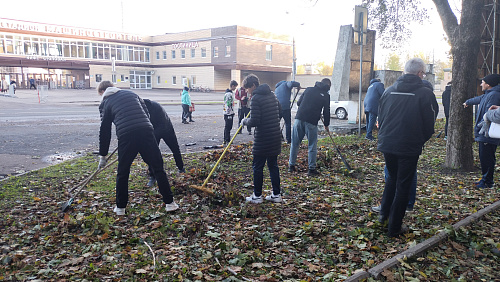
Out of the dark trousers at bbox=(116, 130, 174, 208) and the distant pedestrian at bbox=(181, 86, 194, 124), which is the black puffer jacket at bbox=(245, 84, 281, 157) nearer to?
the dark trousers at bbox=(116, 130, 174, 208)

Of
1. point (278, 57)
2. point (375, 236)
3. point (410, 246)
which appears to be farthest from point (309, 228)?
point (278, 57)

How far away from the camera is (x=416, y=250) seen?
13.5ft

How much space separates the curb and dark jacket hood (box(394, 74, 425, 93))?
5.66 ft

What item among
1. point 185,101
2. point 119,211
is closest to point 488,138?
point 119,211

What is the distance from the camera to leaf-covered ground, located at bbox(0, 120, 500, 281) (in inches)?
151

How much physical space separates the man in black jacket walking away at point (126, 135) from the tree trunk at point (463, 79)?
578cm

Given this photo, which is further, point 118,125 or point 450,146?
point 450,146

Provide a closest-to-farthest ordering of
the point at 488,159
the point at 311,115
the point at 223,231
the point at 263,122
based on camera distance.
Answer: the point at 223,231 < the point at 263,122 < the point at 488,159 < the point at 311,115

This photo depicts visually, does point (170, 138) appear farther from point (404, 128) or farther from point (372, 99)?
point (372, 99)

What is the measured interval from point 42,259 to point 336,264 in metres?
3.12

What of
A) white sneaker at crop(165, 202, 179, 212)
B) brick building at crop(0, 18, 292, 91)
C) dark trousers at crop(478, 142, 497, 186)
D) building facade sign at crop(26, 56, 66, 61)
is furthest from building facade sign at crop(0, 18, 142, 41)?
dark trousers at crop(478, 142, 497, 186)

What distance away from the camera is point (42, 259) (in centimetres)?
408

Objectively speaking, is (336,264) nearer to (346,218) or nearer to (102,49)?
(346,218)

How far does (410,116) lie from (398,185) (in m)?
0.81
